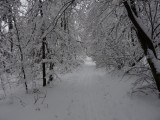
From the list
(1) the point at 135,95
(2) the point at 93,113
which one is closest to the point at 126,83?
(1) the point at 135,95

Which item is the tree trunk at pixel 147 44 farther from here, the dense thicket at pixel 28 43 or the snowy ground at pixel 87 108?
the dense thicket at pixel 28 43

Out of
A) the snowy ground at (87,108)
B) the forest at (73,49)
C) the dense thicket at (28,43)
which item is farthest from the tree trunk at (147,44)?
the dense thicket at (28,43)

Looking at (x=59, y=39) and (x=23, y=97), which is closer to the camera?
(x=23, y=97)

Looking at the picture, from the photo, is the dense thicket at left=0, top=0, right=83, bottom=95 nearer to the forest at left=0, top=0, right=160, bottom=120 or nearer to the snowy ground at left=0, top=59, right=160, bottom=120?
the forest at left=0, top=0, right=160, bottom=120

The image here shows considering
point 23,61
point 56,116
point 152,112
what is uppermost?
point 23,61

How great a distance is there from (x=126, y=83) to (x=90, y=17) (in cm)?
456

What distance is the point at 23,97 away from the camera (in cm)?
791

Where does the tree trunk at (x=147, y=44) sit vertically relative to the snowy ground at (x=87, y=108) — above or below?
above

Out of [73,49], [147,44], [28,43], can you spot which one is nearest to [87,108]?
[147,44]

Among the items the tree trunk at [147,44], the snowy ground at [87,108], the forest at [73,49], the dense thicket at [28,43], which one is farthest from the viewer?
the dense thicket at [28,43]

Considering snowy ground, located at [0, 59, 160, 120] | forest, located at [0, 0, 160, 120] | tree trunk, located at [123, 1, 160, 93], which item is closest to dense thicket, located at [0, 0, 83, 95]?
forest, located at [0, 0, 160, 120]

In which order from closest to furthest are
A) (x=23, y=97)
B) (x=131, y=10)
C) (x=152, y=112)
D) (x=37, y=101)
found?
(x=131, y=10)
(x=152, y=112)
(x=37, y=101)
(x=23, y=97)

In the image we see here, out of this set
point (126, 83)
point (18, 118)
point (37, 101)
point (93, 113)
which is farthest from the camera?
point (126, 83)

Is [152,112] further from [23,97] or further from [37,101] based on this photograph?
[23,97]
